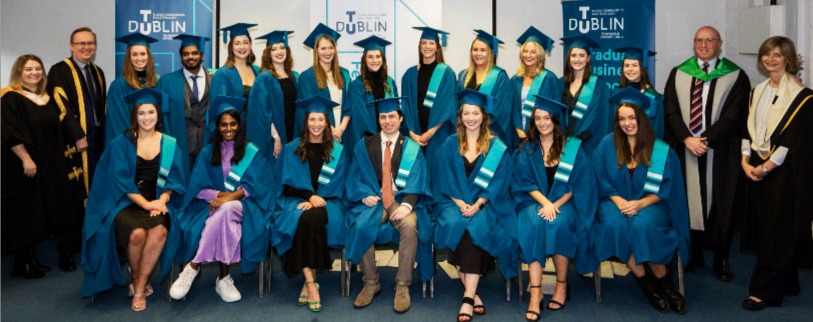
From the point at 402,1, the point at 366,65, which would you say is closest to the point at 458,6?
the point at 402,1

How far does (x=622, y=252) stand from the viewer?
4258 mm

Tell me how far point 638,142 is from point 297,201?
1.94 metres

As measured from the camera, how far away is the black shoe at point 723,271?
479 centimetres

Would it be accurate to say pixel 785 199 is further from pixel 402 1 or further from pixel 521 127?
pixel 402 1

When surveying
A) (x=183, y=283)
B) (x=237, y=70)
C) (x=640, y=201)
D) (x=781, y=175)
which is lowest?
(x=183, y=283)

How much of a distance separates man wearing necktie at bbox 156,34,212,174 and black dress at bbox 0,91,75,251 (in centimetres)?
76

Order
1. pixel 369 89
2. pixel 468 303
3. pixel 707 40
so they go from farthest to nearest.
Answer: pixel 369 89, pixel 707 40, pixel 468 303

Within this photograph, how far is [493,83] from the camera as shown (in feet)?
16.7

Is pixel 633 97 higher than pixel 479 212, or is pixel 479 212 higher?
pixel 633 97

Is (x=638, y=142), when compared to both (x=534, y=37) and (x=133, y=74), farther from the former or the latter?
(x=133, y=74)

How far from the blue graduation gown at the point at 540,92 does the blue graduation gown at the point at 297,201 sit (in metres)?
1.29

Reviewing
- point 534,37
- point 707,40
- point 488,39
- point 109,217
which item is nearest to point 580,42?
point 534,37

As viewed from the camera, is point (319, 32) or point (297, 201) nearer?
point (297, 201)

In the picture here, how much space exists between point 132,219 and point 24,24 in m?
3.25
